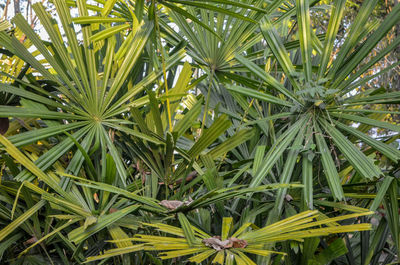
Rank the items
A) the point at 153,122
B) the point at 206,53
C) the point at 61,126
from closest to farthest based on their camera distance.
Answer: the point at 61,126, the point at 153,122, the point at 206,53

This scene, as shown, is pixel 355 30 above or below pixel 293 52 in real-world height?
below

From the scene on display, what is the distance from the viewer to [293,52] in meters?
1.74

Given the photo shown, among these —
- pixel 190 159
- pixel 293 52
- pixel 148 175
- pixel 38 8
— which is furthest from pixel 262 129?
pixel 38 8

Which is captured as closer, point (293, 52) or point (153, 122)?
point (153, 122)

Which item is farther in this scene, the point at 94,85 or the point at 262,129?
the point at 262,129

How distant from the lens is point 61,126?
3.85 ft

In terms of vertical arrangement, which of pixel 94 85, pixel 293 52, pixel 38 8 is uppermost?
pixel 293 52

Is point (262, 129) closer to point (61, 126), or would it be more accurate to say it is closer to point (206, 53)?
point (206, 53)

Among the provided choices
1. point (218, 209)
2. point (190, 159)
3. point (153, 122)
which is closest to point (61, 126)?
point (153, 122)

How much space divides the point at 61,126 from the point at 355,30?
87 centimetres

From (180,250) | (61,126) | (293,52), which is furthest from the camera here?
(293,52)

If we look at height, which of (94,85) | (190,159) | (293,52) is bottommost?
(190,159)

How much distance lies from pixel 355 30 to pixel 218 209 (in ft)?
2.11

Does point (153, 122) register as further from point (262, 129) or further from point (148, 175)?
point (262, 129)
